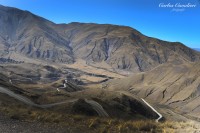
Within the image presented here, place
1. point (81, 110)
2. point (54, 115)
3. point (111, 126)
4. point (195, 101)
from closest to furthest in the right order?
point (111, 126), point (54, 115), point (81, 110), point (195, 101)

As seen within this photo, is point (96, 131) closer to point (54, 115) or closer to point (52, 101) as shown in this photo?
point (54, 115)

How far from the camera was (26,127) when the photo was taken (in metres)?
17.1

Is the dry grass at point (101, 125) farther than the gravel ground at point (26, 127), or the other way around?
the dry grass at point (101, 125)

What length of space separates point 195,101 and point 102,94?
79026 mm

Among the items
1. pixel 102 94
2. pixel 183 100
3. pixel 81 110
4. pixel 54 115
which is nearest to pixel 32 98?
pixel 81 110

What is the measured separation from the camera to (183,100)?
651ft

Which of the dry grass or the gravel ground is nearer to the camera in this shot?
the gravel ground

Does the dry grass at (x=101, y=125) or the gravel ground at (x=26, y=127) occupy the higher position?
the dry grass at (x=101, y=125)

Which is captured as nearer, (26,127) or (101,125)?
(26,127)

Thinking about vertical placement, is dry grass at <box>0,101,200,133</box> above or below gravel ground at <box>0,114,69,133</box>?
above

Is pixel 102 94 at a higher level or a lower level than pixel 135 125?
lower

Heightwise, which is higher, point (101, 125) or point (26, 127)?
point (101, 125)

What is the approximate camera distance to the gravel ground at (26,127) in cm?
1639

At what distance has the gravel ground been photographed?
53.8 feet
